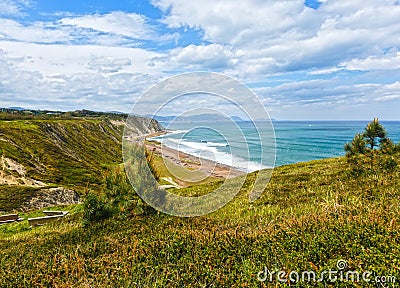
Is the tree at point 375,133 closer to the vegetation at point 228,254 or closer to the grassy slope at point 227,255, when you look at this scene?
the vegetation at point 228,254

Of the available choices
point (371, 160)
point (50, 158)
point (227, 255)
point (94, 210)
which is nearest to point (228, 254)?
point (227, 255)

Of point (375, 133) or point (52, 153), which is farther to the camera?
point (52, 153)

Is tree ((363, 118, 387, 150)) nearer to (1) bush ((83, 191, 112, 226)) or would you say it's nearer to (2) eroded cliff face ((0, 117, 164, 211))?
(2) eroded cliff face ((0, 117, 164, 211))

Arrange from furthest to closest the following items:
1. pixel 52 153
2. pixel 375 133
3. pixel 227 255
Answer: pixel 52 153 < pixel 375 133 < pixel 227 255

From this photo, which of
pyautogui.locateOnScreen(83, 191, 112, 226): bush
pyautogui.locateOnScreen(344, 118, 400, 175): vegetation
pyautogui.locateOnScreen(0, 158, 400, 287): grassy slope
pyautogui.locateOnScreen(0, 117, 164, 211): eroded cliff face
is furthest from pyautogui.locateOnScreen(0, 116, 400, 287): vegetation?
pyautogui.locateOnScreen(344, 118, 400, 175): vegetation

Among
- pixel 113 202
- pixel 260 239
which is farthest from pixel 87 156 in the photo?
pixel 260 239

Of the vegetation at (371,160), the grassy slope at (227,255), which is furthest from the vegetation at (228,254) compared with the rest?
the vegetation at (371,160)

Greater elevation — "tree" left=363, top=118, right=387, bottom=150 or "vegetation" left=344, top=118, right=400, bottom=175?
"tree" left=363, top=118, right=387, bottom=150

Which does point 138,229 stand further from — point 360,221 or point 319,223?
point 360,221

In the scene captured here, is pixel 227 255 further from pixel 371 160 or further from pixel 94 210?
pixel 371 160
